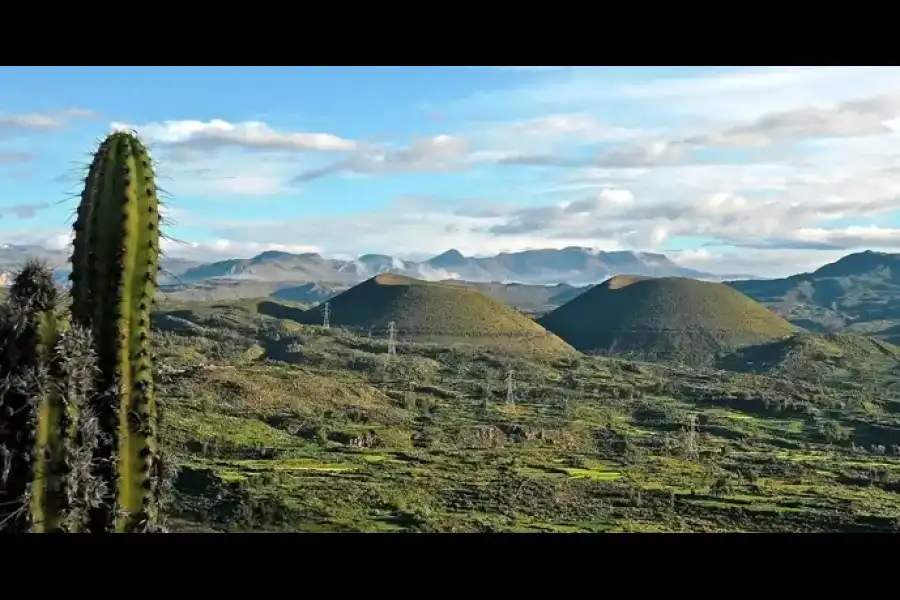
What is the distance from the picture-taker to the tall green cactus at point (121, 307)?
9.05 ft

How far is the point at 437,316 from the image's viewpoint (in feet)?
165

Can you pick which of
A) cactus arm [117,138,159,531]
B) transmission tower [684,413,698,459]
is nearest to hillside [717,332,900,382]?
transmission tower [684,413,698,459]

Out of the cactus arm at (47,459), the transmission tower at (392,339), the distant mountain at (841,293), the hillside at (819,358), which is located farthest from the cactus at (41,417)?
the distant mountain at (841,293)

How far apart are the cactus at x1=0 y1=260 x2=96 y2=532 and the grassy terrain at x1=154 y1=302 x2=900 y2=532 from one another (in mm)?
603

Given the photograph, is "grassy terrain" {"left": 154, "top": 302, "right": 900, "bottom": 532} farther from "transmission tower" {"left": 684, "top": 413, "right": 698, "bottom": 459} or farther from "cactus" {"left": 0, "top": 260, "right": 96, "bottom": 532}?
"cactus" {"left": 0, "top": 260, "right": 96, "bottom": 532}

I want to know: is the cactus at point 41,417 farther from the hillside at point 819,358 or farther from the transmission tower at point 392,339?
the hillside at point 819,358

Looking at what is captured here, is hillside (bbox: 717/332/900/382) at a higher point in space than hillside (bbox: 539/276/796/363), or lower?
lower

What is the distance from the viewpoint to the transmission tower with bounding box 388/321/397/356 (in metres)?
40.2

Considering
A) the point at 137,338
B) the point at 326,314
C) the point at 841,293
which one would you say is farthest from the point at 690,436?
the point at 841,293

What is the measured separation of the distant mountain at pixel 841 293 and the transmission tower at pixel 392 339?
3800 centimetres

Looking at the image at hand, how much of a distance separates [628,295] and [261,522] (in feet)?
159

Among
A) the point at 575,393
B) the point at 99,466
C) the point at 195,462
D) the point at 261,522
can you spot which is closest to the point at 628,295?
the point at 575,393
